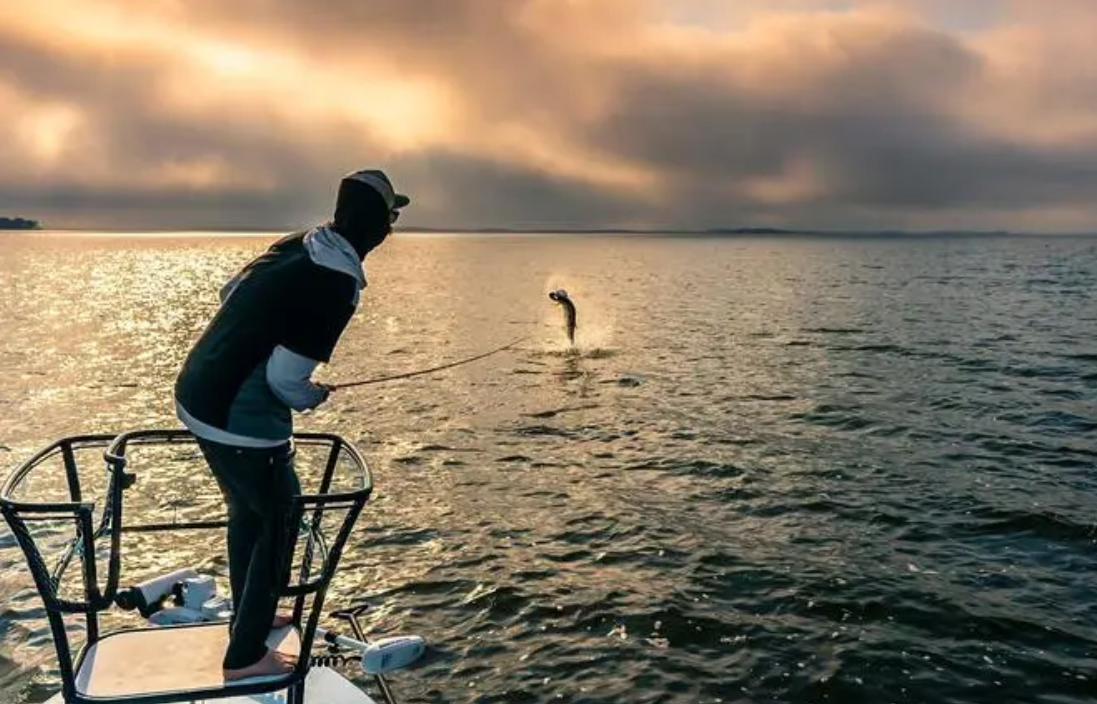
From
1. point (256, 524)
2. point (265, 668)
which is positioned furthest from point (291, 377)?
point (265, 668)

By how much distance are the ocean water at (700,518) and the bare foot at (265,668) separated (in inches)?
146

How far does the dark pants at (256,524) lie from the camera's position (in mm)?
5203

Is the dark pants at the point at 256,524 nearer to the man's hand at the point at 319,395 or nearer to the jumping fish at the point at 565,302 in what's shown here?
the man's hand at the point at 319,395

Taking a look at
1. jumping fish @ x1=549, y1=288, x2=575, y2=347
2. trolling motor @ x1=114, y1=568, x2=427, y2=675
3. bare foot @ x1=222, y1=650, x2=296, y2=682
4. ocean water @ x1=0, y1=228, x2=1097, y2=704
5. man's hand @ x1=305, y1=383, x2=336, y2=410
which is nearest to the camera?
man's hand @ x1=305, y1=383, x2=336, y2=410

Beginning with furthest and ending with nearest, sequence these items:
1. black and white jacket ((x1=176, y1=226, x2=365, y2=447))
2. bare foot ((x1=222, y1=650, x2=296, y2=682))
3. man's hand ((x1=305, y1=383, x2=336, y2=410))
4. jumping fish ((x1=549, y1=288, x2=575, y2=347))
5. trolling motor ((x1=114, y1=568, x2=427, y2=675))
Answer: jumping fish ((x1=549, y1=288, x2=575, y2=347)), trolling motor ((x1=114, y1=568, x2=427, y2=675)), bare foot ((x1=222, y1=650, x2=296, y2=682)), man's hand ((x1=305, y1=383, x2=336, y2=410)), black and white jacket ((x1=176, y1=226, x2=365, y2=447))

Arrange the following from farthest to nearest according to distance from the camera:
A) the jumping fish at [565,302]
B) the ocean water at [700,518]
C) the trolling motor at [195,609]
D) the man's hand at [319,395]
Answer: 1. the jumping fish at [565,302]
2. the ocean water at [700,518]
3. the trolling motor at [195,609]
4. the man's hand at [319,395]

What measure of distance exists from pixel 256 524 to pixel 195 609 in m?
2.11

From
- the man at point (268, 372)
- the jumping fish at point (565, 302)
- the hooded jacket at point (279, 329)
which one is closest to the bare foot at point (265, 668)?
the man at point (268, 372)

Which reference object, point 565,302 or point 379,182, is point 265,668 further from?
point 565,302

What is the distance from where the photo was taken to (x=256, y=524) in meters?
5.44

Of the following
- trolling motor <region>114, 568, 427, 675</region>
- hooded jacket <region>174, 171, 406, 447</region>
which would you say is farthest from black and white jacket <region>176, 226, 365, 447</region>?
trolling motor <region>114, 568, 427, 675</region>

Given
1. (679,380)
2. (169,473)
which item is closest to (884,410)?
(679,380)

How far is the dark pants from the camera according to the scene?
5.20m

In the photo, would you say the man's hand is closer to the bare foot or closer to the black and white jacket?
the black and white jacket
